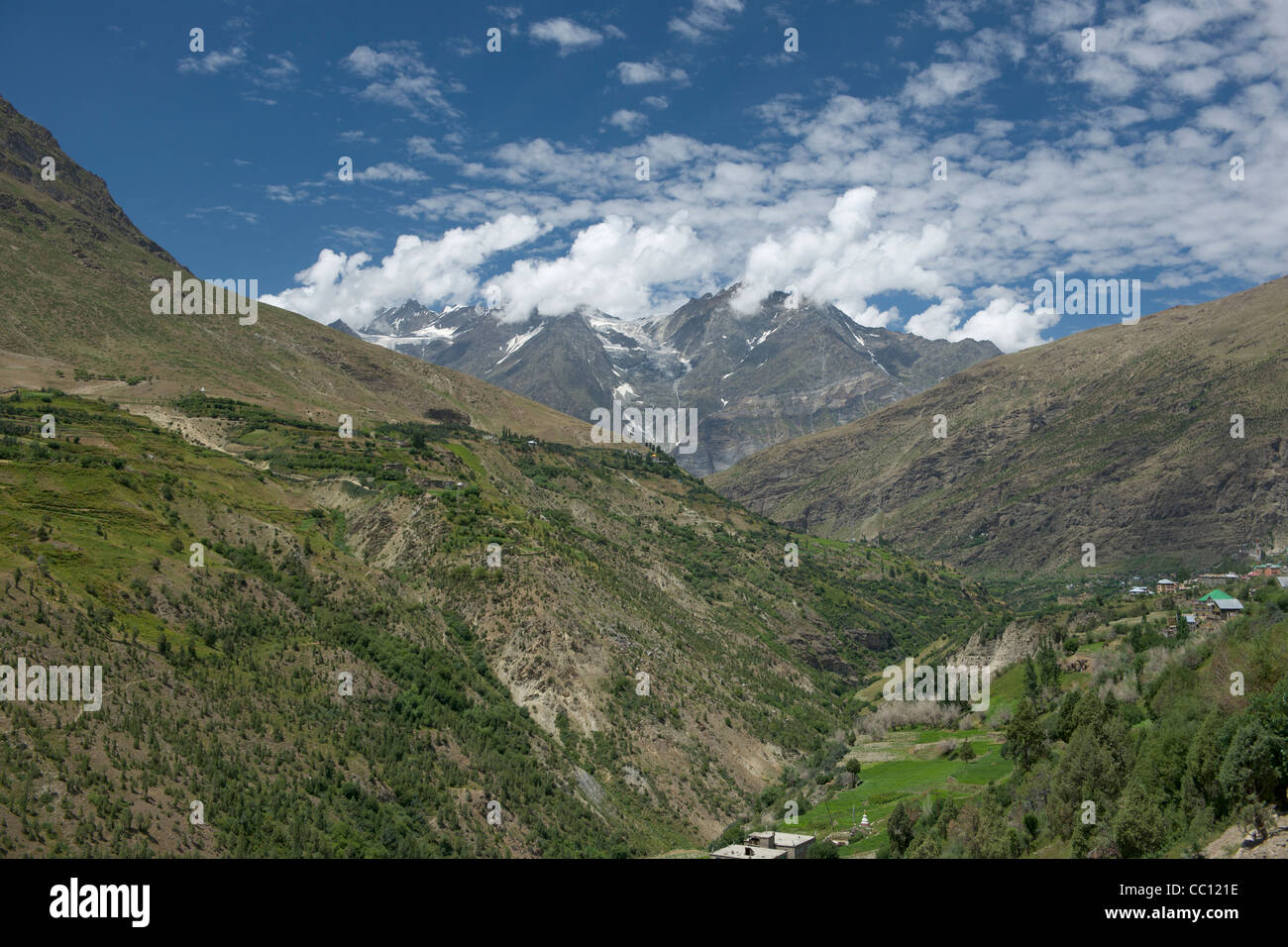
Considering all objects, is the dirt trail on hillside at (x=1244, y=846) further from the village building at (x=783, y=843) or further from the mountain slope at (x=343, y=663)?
the mountain slope at (x=343, y=663)

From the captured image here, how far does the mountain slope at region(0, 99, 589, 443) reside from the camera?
433 ft

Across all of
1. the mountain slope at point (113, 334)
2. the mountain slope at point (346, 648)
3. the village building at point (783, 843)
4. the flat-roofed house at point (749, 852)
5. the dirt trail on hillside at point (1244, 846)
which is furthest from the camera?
the mountain slope at point (113, 334)

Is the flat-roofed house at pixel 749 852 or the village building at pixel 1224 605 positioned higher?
the village building at pixel 1224 605

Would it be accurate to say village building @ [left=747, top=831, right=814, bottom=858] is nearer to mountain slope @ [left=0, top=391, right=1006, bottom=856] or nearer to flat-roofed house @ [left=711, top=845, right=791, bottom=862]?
flat-roofed house @ [left=711, top=845, right=791, bottom=862]

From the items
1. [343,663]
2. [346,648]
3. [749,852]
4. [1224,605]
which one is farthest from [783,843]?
[1224,605]

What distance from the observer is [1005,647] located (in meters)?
115

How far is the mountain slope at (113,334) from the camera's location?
13191 centimetres

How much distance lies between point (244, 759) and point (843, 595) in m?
143

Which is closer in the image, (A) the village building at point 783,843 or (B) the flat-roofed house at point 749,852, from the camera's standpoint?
(B) the flat-roofed house at point 749,852

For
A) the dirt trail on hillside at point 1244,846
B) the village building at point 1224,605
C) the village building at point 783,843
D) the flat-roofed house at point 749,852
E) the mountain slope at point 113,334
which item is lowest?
the village building at point 783,843

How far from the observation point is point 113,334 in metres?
147

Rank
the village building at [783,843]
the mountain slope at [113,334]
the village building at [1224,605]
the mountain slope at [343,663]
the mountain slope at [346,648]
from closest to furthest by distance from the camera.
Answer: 1. the mountain slope at [343,663]
2. the mountain slope at [346,648]
3. the village building at [783,843]
4. the village building at [1224,605]
5. the mountain slope at [113,334]

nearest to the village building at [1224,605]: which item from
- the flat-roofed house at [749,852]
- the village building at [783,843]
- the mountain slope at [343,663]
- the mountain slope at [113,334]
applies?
the mountain slope at [343,663]
